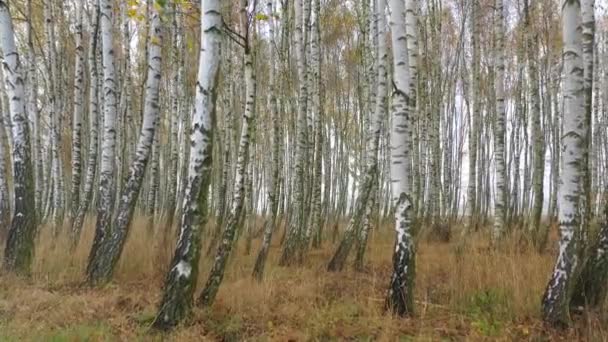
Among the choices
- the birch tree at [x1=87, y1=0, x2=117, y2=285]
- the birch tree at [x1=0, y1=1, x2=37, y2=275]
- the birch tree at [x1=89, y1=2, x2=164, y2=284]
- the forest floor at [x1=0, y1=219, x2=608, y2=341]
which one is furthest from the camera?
the birch tree at [x1=87, y1=0, x2=117, y2=285]

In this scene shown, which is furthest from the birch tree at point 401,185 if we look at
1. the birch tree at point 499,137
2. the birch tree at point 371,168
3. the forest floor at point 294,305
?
the birch tree at point 499,137

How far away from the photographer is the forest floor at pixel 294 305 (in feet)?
13.5

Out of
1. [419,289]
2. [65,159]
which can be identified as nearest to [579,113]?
[419,289]

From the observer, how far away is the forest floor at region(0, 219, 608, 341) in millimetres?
4125

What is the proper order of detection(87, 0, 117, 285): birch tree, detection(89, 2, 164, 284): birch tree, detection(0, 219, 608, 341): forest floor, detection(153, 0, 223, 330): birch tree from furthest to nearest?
1. detection(87, 0, 117, 285): birch tree
2. detection(89, 2, 164, 284): birch tree
3. detection(153, 0, 223, 330): birch tree
4. detection(0, 219, 608, 341): forest floor

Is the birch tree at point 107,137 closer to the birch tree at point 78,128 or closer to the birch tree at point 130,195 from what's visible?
the birch tree at point 130,195

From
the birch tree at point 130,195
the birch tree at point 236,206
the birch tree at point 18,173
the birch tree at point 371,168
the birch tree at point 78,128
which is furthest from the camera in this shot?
the birch tree at point 78,128

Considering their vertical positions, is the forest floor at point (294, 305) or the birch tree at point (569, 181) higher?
the birch tree at point (569, 181)

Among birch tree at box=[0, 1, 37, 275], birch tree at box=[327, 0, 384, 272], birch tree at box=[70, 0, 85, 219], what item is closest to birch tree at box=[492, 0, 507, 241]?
birch tree at box=[327, 0, 384, 272]

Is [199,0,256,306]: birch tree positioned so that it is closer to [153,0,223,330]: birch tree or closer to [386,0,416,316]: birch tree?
[153,0,223,330]: birch tree

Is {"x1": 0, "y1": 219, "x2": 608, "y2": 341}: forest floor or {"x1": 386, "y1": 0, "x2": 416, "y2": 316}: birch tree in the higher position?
{"x1": 386, "y1": 0, "x2": 416, "y2": 316}: birch tree

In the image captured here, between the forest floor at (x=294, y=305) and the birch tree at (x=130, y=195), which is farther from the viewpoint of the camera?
the birch tree at (x=130, y=195)

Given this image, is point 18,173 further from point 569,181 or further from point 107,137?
point 569,181

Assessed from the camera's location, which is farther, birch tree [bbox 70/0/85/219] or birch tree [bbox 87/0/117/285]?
birch tree [bbox 70/0/85/219]
